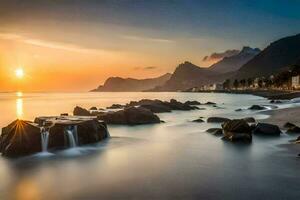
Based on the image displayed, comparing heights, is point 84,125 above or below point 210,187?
above

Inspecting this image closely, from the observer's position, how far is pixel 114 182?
1978 centimetres

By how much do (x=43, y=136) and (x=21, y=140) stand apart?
1.80 metres

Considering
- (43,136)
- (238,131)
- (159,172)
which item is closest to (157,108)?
(238,131)

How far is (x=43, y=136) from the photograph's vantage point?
2900 centimetres

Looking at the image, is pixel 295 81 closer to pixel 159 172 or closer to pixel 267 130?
pixel 267 130

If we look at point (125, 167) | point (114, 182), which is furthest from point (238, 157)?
point (114, 182)

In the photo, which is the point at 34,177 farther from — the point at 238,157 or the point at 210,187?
the point at 238,157

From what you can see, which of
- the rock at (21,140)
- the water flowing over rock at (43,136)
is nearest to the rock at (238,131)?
the water flowing over rock at (43,136)

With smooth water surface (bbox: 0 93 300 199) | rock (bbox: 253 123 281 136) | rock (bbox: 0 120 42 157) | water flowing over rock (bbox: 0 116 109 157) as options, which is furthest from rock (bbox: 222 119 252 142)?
rock (bbox: 0 120 42 157)

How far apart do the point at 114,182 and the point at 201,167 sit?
6288 mm

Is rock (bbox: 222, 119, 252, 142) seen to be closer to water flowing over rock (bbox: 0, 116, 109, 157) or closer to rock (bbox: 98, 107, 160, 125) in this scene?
water flowing over rock (bbox: 0, 116, 109, 157)

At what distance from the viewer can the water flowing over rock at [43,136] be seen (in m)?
27.4

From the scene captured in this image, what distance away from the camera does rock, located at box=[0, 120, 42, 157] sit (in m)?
27.1

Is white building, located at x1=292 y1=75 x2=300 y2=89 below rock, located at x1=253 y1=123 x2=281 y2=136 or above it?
above
